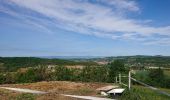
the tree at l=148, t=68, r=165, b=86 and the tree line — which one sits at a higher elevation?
the tree line

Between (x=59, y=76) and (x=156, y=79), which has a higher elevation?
(x=59, y=76)

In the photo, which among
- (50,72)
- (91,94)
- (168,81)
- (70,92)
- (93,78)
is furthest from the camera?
(168,81)

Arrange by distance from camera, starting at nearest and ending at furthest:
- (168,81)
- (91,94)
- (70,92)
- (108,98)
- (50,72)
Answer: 1. (108,98)
2. (91,94)
3. (70,92)
4. (50,72)
5. (168,81)

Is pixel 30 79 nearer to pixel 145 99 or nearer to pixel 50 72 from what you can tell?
pixel 50 72

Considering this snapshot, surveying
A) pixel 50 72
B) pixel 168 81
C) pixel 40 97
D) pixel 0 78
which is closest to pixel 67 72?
pixel 50 72

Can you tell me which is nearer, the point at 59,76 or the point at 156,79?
the point at 59,76

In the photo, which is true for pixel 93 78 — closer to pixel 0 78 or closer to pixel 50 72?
pixel 50 72

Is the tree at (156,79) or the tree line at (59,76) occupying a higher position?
the tree line at (59,76)

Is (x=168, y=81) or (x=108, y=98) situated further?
(x=168, y=81)

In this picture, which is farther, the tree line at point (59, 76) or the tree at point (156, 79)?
the tree at point (156, 79)

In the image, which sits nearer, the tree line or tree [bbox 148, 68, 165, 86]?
the tree line
